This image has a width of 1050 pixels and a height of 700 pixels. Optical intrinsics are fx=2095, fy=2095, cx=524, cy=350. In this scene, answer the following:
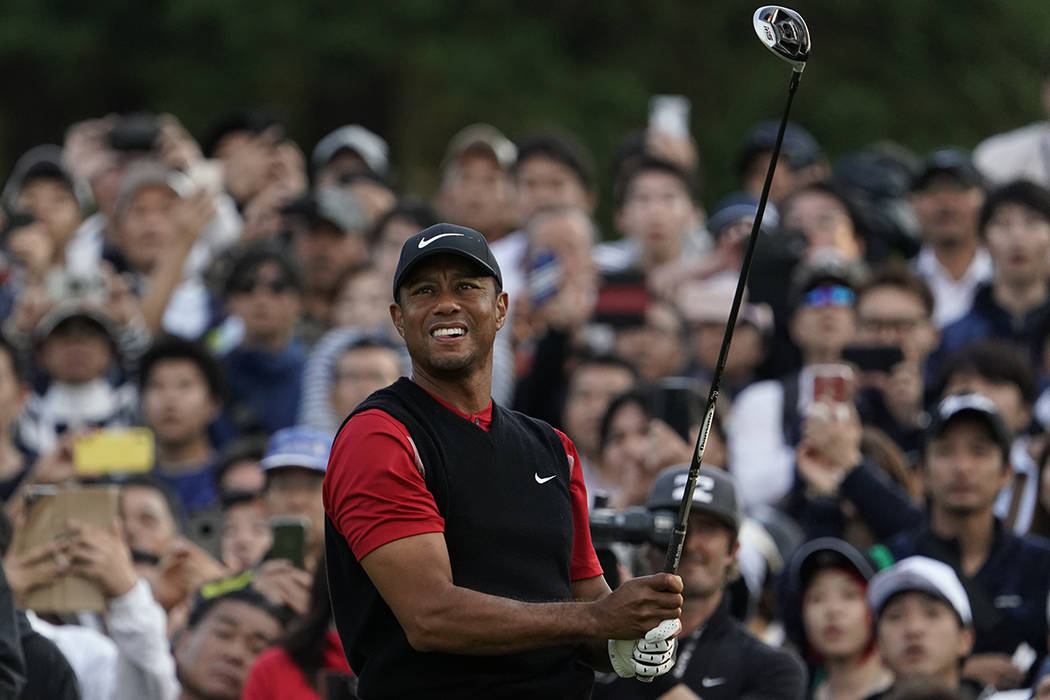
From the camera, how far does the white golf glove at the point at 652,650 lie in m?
5.00

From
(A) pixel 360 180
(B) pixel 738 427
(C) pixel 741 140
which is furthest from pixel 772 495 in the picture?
(C) pixel 741 140

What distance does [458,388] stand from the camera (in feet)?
17.3

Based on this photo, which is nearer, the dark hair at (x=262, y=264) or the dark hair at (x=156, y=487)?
the dark hair at (x=156, y=487)

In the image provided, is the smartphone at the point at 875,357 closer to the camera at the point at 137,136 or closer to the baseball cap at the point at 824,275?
the baseball cap at the point at 824,275

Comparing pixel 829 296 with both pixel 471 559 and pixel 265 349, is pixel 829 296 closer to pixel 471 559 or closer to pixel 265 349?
pixel 265 349

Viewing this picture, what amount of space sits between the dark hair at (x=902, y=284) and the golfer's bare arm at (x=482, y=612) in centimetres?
614

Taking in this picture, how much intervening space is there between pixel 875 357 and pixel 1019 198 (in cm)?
141

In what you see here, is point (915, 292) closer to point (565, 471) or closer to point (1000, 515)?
point (1000, 515)

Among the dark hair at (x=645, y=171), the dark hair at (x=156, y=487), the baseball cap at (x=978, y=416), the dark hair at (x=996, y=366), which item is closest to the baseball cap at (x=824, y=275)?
the dark hair at (x=996, y=366)

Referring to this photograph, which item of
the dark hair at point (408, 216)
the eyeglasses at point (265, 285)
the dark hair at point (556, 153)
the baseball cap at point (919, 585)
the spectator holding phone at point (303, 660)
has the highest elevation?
the dark hair at point (556, 153)

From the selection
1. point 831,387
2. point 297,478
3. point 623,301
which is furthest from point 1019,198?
point 297,478

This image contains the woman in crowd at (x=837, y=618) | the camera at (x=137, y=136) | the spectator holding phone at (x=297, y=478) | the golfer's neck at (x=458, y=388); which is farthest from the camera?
the camera at (x=137, y=136)

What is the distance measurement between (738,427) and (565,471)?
5.01 metres

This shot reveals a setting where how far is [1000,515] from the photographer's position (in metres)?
8.98
